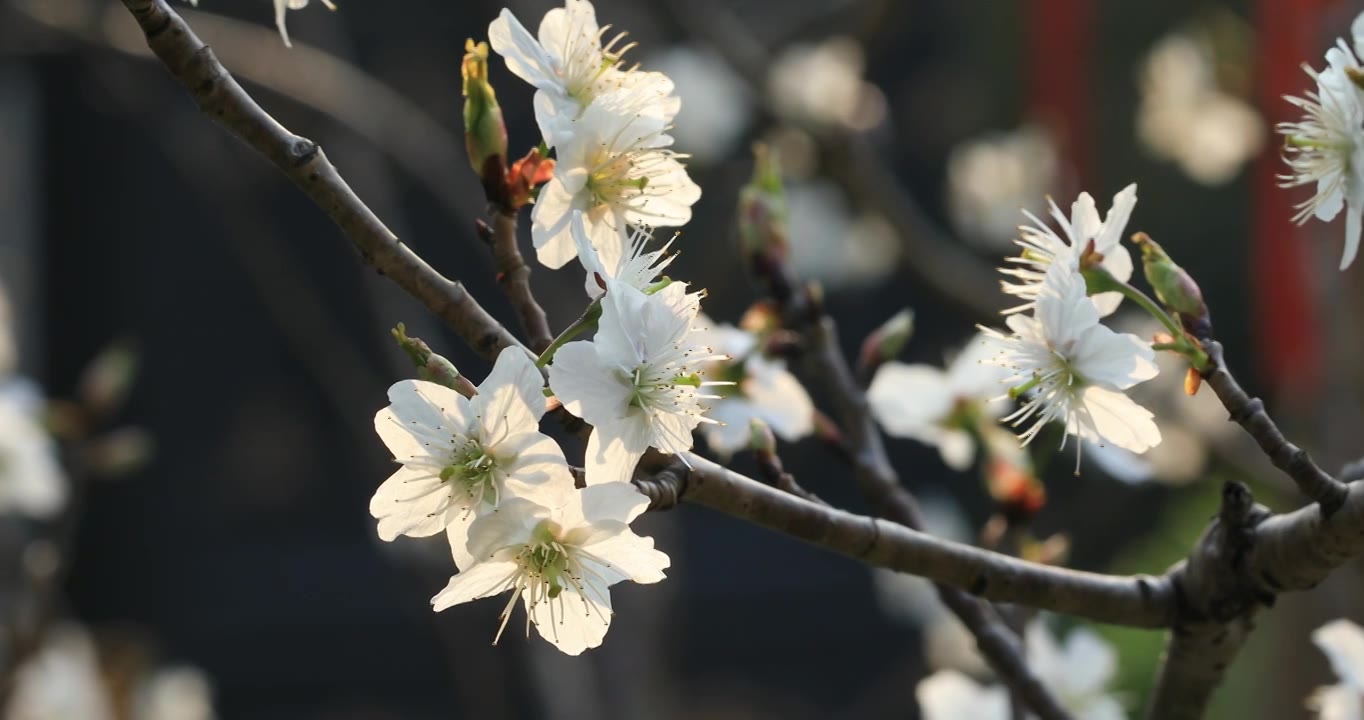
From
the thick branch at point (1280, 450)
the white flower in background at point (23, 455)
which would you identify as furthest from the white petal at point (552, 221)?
the white flower in background at point (23, 455)

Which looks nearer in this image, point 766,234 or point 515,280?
point 515,280

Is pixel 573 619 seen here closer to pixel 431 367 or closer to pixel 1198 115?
pixel 431 367

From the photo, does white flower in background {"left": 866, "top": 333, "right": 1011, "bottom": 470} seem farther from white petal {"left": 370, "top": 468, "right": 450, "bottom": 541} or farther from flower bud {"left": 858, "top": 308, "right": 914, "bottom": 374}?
white petal {"left": 370, "top": 468, "right": 450, "bottom": 541}

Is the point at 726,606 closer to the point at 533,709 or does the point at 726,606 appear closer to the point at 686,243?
the point at 533,709

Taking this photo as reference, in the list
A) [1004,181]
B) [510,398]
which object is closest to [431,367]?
[510,398]

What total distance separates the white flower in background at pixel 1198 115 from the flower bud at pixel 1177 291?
216 cm

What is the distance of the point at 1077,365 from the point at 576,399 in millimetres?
283

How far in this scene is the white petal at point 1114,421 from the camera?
2.36 feet

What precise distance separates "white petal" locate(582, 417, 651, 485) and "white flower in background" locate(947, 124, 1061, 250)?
2218 mm

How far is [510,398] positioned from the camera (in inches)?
24.5

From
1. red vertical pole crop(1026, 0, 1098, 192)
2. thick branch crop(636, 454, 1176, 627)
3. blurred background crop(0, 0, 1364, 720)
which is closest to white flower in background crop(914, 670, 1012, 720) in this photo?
thick branch crop(636, 454, 1176, 627)

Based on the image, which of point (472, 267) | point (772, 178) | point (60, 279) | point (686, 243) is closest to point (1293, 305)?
point (686, 243)

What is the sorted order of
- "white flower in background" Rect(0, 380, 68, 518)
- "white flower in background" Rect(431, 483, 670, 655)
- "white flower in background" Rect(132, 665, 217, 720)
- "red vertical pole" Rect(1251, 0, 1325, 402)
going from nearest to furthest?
"white flower in background" Rect(431, 483, 670, 655) → "white flower in background" Rect(0, 380, 68, 518) → "white flower in background" Rect(132, 665, 217, 720) → "red vertical pole" Rect(1251, 0, 1325, 402)

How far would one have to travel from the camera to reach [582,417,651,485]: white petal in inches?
24.4
